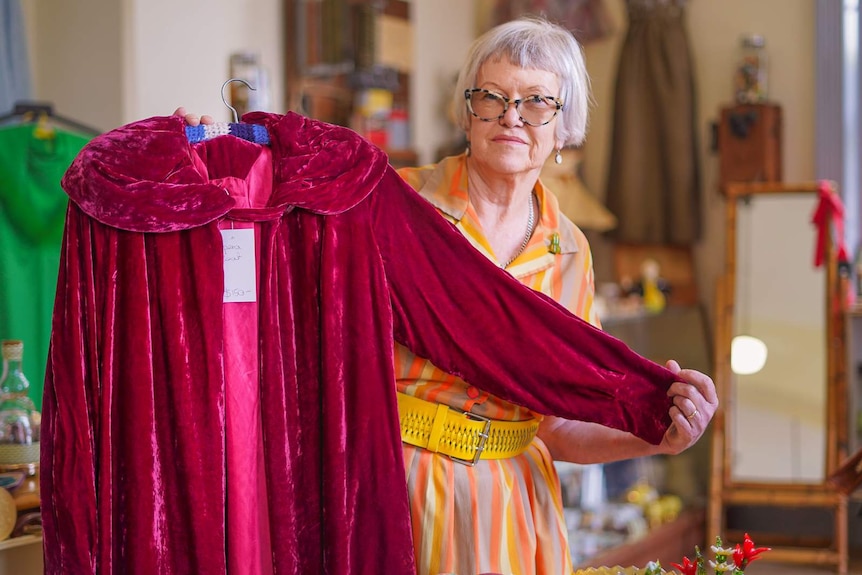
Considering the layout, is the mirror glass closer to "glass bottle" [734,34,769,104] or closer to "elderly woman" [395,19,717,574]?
"glass bottle" [734,34,769,104]

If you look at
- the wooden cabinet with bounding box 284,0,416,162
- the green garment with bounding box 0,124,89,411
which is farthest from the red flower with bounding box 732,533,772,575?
the wooden cabinet with bounding box 284,0,416,162

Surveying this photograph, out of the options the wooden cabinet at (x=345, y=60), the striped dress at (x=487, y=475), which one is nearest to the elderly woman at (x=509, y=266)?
the striped dress at (x=487, y=475)

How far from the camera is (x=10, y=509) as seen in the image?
1736 mm

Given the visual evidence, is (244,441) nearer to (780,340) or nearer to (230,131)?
(230,131)

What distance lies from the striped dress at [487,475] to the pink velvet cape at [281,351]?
2.7 inches

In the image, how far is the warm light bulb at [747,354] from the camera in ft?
13.5

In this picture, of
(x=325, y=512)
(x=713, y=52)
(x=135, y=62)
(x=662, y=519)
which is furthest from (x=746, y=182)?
(x=325, y=512)

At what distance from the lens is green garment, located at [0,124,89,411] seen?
8.93ft

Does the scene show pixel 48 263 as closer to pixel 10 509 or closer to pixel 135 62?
pixel 135 62

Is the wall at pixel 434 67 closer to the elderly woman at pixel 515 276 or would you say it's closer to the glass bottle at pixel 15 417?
the elderly woman at pixel 515 276

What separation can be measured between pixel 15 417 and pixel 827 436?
10.5 feet

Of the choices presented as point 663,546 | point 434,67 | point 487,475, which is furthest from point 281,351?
point 434,67

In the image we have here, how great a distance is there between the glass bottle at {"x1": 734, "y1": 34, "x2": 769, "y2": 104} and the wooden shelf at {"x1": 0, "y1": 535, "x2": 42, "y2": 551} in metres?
3.49

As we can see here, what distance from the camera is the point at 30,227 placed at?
2779 millimetres
